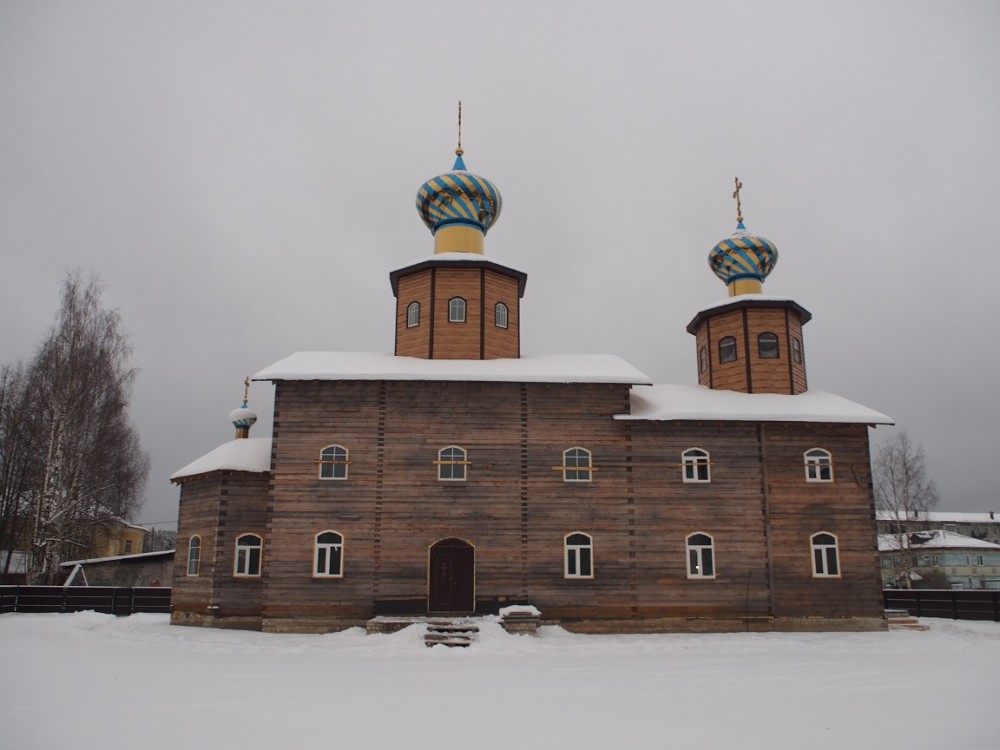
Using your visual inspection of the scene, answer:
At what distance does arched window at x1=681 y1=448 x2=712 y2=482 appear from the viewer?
19141 mm

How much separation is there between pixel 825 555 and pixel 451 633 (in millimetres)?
9899

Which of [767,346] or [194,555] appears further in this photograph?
[767,346]

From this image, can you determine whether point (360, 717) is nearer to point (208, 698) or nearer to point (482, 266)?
point (208, 698)

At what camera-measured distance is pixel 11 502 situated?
3434 centimetres

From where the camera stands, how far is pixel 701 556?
1867 cm

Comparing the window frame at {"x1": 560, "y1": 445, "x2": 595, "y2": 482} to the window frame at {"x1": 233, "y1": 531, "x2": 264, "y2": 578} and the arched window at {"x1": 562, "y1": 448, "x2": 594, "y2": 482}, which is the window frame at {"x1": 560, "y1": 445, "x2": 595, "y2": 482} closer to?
the arched window at {"x1": 562, "y1": 448, "x2": 594, "y2": 482}

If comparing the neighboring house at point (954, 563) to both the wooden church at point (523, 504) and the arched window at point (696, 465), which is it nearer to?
the wooden church at point (523, 504)

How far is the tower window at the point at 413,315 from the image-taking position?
20656 millimetres

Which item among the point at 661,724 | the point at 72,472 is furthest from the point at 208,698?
the point at 72,472

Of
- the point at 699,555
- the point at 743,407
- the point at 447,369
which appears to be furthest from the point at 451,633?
the point at 743,407

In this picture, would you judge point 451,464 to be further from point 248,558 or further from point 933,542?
point 933,542

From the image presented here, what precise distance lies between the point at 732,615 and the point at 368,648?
9.08m

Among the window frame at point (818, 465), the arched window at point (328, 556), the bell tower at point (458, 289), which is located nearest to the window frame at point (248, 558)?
the arched window at point (328, 556)

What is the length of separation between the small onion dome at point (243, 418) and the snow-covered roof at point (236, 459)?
1.86 meters
